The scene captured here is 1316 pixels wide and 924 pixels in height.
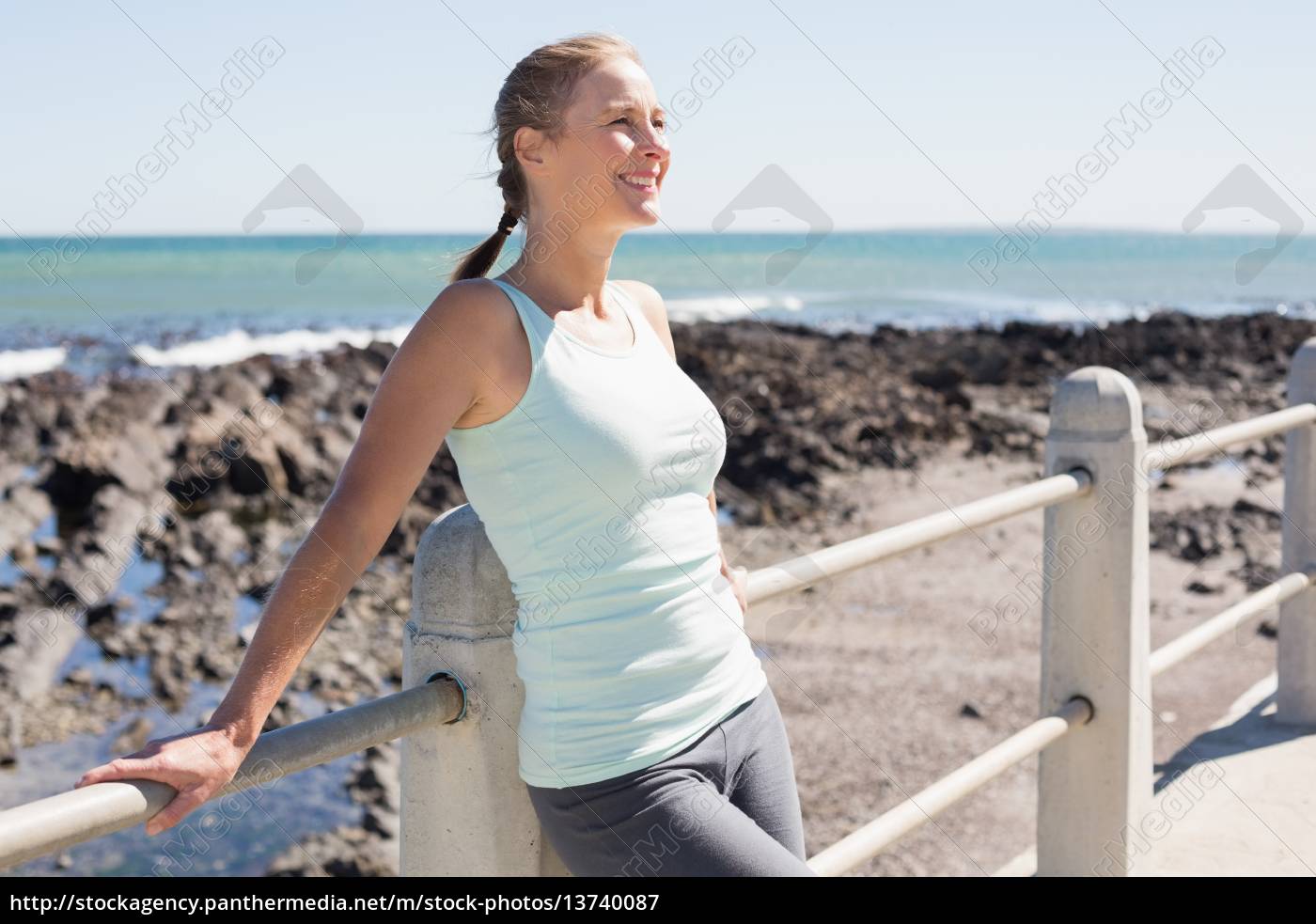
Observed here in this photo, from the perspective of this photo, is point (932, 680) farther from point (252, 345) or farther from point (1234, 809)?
point (252, 345)

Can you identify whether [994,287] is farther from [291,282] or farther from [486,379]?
[486,379]

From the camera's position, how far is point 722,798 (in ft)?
5.73

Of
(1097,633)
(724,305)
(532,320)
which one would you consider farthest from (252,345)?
(532,320)

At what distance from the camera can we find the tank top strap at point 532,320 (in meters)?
1.73

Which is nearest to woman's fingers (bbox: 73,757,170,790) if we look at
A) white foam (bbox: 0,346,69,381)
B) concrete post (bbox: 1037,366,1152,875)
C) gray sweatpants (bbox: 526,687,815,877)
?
gray sweatpants (bbox: 526,687,815,877)

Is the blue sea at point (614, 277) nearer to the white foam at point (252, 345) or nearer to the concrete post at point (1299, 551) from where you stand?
the white foam at point (252, 345)

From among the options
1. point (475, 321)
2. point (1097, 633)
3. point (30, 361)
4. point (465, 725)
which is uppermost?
point (30, 361)

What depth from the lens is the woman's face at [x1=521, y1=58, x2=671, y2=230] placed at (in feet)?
6.20

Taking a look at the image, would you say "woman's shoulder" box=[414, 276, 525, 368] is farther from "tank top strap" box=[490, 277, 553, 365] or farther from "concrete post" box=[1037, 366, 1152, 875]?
"concrete post" box=[1037, 366, 1152, 875]

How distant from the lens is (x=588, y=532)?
1715 mm

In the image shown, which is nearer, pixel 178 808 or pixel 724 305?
pixel 178 808

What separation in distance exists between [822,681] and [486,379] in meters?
6.14

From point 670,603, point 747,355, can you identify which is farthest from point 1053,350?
point 670,603

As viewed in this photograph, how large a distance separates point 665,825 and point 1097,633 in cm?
176
